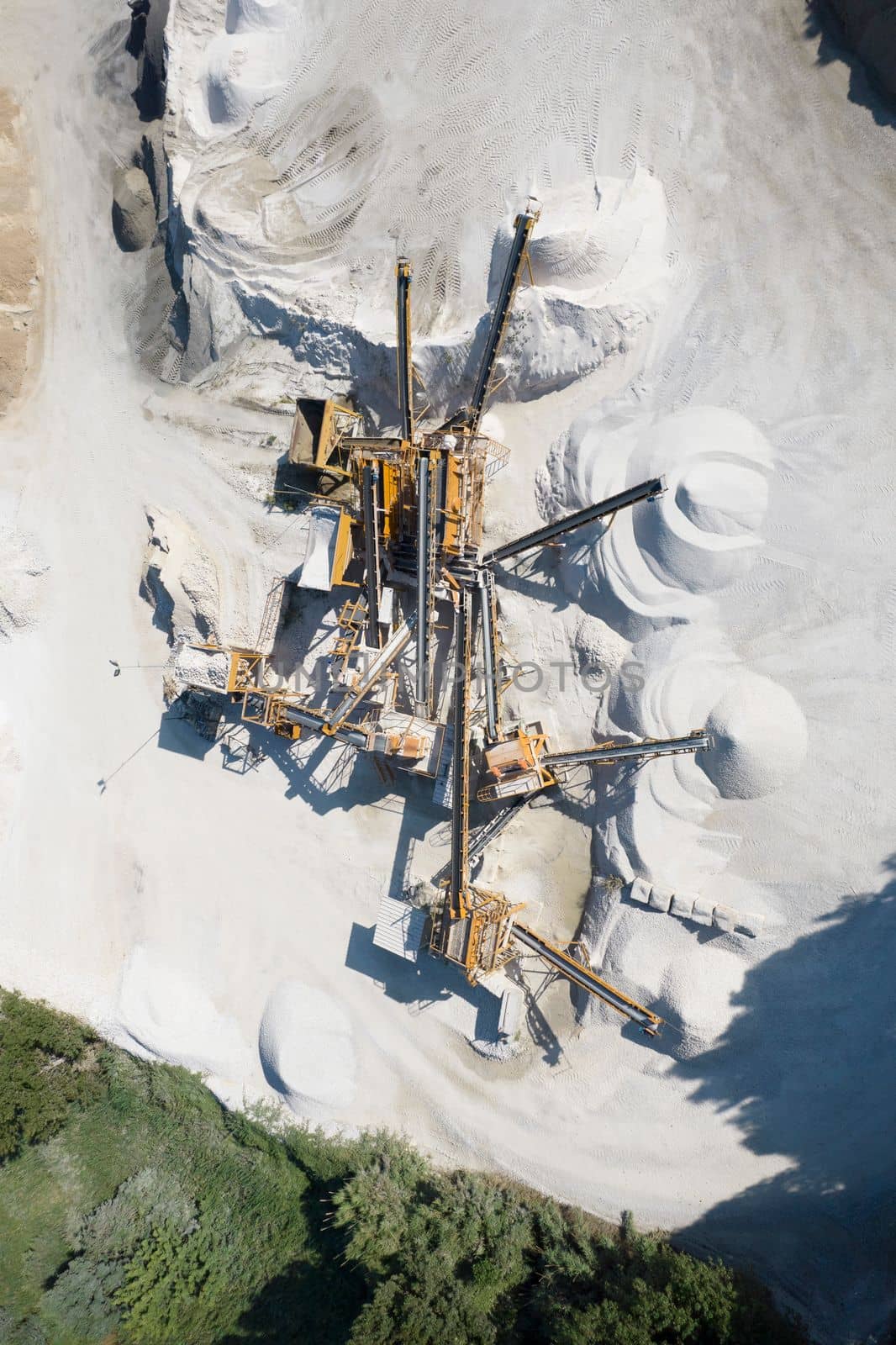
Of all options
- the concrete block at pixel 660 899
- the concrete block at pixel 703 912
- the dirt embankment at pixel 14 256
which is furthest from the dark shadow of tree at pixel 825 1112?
the dirt embankment at pixel 14 256

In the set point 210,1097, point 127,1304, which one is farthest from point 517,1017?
point 127,1304

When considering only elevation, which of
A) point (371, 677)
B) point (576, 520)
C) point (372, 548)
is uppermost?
point (576, 520)

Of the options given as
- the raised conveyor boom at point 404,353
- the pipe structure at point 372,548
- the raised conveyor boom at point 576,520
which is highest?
the raised conveyor boom at point 404,353

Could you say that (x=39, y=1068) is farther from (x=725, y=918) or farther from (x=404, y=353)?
(x=404, y=353)

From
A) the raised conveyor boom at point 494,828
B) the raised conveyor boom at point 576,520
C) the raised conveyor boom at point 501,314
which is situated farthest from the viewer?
the raised conveyor boom at point 494,828

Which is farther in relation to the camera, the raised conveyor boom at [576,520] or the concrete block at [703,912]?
the concrete block at [703,912]

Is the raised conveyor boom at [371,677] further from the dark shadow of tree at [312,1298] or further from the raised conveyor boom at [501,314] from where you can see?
the dark shadow of tree at [312,1298]

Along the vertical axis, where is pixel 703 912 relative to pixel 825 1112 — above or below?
above

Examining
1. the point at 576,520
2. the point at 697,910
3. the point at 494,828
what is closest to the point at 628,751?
the point at 494,828
